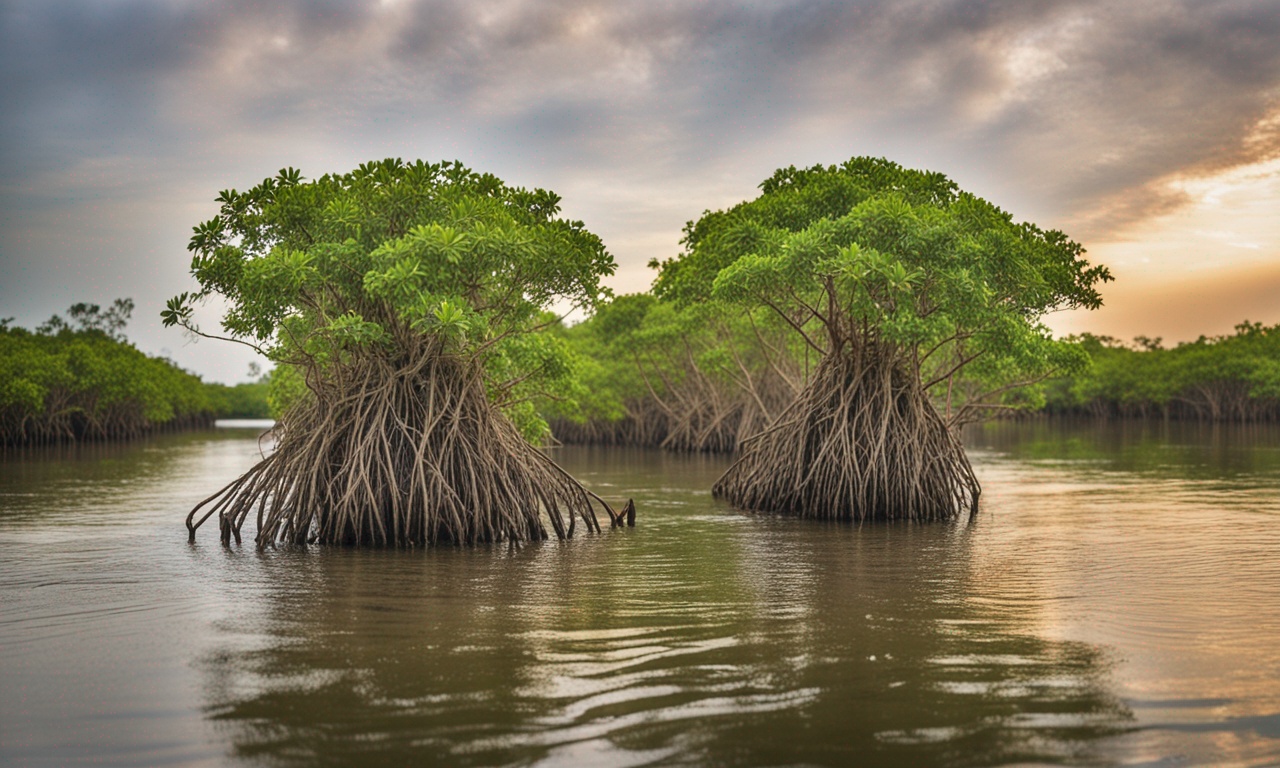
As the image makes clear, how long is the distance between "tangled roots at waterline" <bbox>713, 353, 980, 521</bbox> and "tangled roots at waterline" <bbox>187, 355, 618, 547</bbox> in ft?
15.1

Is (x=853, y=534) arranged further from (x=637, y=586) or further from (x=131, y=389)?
(x=131, y=389)

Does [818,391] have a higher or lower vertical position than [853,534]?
higher

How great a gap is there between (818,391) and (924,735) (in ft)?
35.7

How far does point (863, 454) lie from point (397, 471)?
6882 mm

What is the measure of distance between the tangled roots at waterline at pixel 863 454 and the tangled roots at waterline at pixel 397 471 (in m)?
4.60

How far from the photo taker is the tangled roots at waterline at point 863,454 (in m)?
14.9

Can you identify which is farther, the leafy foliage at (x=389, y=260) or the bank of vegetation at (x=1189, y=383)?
the bank of vegetation at (x=1189, y=383)

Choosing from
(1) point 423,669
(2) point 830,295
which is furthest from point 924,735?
(2) point 830,295

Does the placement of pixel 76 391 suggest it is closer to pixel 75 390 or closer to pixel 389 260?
pixel 75 390

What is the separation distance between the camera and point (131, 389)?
45625 mm

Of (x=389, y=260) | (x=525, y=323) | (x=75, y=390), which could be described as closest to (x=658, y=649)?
(x=389, y=260)

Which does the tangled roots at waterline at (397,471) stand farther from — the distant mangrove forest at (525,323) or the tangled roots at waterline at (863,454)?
the tangled roots at waterline at (863,454)

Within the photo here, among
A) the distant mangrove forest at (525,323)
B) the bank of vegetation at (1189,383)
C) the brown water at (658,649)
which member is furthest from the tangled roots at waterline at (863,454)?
the bank of vegetation at (1189,383)

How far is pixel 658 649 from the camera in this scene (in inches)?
268
